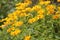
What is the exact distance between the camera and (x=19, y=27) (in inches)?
184

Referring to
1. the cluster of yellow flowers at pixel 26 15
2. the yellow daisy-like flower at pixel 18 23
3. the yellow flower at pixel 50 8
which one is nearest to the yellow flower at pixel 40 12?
the cluster of yellow flowers at pixel 26 15

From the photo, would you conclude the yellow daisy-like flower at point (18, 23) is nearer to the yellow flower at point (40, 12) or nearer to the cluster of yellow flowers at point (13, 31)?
the cluster of yellow flowers at point (13, 31)

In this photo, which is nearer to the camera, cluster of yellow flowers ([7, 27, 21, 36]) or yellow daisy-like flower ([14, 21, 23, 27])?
cluster of yellow flowers ([7, 27, 21, 36])

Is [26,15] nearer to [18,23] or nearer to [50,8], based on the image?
[18,23]

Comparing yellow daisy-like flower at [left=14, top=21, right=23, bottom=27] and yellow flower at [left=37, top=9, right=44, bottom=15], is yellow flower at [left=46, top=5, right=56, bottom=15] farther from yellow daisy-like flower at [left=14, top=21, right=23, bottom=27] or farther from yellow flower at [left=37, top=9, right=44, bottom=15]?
yellow daisy-like flower at [left=14, top=21, right=23, bottom=27]

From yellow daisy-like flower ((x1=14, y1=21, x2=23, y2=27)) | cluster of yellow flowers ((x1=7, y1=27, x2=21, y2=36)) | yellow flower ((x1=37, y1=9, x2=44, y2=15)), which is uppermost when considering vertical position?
yellow flower ((x1=37, y1=9, x2=44, y2=15))

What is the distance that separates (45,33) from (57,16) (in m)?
0.42

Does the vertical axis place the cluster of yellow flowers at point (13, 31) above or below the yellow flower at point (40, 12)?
below

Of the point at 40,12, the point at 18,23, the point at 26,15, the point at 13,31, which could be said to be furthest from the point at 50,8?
the point at 13,31

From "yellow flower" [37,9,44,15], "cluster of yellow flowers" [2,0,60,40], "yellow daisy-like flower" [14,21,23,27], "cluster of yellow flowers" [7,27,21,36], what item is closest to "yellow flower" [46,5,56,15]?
"cluster of yellow flowers" [2,0,60,40]

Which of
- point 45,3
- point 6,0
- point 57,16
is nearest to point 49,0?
point 45,3

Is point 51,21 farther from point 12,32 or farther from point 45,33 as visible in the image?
point 12,32

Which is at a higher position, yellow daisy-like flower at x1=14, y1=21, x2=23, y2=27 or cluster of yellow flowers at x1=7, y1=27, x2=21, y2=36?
yellow daisy-like flower at x1=14, y1=21, x2=23, y2=27

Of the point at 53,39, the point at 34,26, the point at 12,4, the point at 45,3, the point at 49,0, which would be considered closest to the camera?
the point at 53,39
